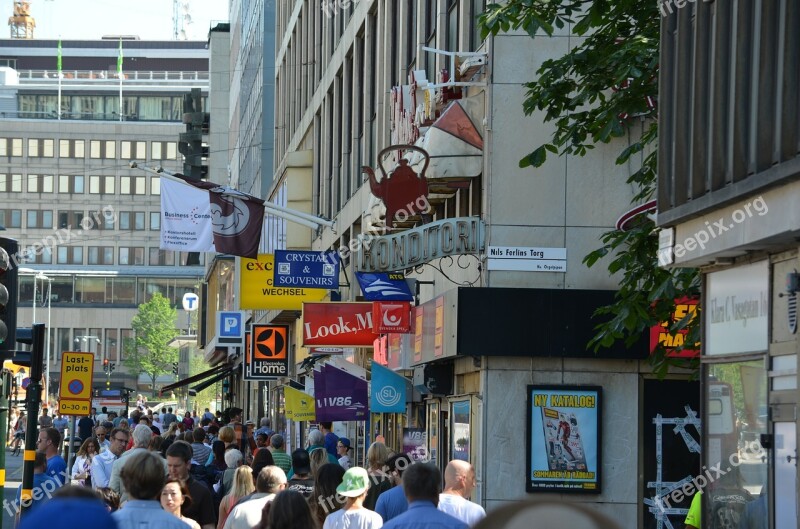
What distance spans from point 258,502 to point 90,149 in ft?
385

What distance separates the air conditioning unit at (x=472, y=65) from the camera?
58.2 feet

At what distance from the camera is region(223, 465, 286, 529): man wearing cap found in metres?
9.80

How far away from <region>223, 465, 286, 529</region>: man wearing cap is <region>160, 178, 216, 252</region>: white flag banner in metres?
17.4

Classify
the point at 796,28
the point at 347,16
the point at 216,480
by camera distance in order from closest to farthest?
the point at 796,28
the point at 216,480
the point at 347,16

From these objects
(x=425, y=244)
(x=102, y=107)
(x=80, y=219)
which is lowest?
(x=425, y=244)

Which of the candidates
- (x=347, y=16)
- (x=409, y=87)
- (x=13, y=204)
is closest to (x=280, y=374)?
(x=347, y=16)

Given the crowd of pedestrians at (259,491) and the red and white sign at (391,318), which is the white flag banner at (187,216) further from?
the crowd of pedestrians at (259,491)

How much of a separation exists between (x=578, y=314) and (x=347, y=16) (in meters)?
17.4

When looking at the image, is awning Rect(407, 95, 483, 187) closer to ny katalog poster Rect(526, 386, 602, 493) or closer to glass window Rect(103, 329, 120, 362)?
ny katalog poster Rect(526, 386, 602, 493)

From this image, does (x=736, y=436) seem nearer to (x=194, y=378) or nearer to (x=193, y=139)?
(x=193, y=139)

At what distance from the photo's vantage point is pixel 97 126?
125 meters

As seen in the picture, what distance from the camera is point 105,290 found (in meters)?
125

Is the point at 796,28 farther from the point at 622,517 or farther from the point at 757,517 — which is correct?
the point at 622,517

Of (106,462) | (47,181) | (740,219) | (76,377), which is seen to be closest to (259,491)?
(740,219)
